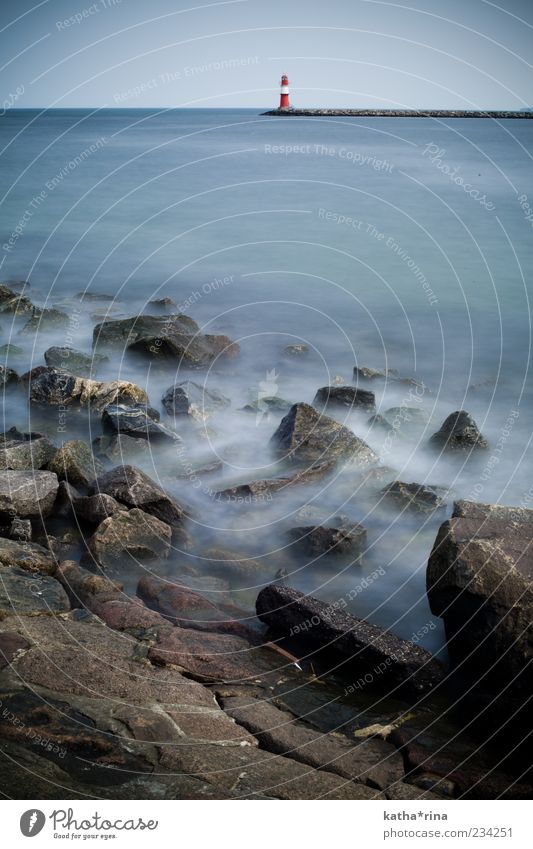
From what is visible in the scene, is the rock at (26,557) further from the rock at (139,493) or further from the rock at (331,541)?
the rock at (331,541)

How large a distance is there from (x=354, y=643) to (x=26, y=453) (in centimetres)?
463

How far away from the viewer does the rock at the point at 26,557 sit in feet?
21.6

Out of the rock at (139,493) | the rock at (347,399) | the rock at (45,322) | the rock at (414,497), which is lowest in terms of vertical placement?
the rock at (139,493)

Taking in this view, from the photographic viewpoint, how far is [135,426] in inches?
391

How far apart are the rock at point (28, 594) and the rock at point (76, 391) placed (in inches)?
184

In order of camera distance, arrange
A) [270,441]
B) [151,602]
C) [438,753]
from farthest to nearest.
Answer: [270,441] < [151,602] < [438,753]

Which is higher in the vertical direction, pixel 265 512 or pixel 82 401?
pixel 82 401

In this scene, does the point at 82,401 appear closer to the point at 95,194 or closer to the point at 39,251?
the point at 39,251

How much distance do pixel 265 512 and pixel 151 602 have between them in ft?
7.66

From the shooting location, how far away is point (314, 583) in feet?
24.2

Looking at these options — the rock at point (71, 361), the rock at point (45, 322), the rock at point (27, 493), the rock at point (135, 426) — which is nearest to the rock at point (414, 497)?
the rock at point (135, 426)

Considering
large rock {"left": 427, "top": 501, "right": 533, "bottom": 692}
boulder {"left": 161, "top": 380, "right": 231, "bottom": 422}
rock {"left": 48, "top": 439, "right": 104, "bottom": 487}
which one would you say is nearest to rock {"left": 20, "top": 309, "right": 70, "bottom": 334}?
boulder {"left": 161, "top": 380, "right": 231, "bottom": 422}

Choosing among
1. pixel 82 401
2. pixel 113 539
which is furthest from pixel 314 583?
pixel 82 401

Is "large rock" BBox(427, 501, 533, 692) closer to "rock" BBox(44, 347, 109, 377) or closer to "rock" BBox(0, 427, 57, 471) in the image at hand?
"rock" BBox(0, 427, 57, 471)
